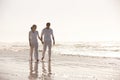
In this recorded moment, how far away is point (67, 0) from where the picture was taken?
32156 mm

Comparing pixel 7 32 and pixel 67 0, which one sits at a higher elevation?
pixel 67 0

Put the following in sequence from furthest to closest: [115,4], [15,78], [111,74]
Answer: [115,4] < [111,74] < [15,78]

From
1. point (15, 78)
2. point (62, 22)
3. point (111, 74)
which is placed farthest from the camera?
point (62, 22)

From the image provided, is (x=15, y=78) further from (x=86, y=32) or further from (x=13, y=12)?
(x=86, y=32)

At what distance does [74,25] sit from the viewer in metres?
33.8

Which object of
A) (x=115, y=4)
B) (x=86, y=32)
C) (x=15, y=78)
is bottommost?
(x=15, y=78)

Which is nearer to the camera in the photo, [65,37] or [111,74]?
[111,74]

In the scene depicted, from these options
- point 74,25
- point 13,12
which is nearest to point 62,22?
point 74,25

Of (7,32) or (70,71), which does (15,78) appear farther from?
(7,32)

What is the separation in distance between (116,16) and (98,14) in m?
1.79

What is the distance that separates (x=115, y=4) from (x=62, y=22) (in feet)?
15.7

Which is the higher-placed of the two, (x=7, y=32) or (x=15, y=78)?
(x=7, y=32)

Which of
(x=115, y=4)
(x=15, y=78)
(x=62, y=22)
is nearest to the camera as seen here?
(x=15, y=78)

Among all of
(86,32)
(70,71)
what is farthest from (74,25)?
(70,71)
